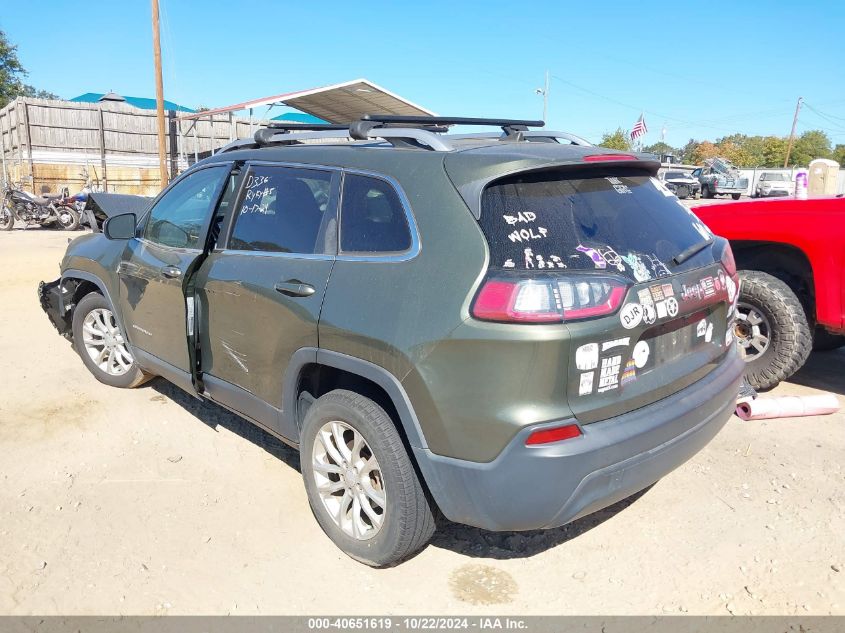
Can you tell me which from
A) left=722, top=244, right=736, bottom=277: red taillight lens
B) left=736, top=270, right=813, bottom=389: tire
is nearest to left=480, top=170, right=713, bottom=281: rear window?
left=722, top=244, right=736, bottom=277: red taillight lens

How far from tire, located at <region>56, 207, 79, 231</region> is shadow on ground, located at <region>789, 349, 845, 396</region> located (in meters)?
17.8

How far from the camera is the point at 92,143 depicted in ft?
75.8

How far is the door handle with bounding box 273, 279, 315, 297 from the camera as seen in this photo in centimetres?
294

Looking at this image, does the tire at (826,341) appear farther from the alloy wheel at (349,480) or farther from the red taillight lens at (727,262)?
the alloy wheel at (349,480)

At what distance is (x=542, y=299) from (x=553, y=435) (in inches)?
18.6

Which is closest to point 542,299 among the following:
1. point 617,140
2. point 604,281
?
point 604,281

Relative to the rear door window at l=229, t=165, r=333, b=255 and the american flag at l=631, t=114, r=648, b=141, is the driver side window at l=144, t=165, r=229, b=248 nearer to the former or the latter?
the rear door window at l=229, t=165, r=333, b=255

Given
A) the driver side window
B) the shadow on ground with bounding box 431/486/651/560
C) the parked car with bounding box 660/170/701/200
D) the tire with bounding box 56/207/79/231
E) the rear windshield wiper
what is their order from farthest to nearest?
the parked car with bounding box 660/170/701/200, the tire with bounding box 56/207/79/231, the driver side window, the shadow on ground with bounding box 431/486/651/560, the rear windshield wiper

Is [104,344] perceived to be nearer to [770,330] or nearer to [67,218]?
[770,330]

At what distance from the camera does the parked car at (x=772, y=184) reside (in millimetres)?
33709

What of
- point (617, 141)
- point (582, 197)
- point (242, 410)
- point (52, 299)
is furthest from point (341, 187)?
point (617, 141)

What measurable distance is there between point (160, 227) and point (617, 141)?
63790 millimetres

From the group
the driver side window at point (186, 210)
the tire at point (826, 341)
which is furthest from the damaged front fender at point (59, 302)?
the tire at point (826, 341)

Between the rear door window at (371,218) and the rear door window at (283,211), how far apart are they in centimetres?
13
